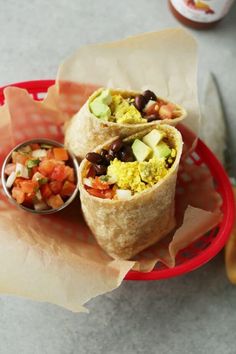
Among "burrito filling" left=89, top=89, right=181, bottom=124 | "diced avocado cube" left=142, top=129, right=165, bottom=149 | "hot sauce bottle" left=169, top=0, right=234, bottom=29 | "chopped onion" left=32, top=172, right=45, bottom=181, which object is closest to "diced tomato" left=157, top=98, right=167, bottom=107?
"burrito filling" left=89, top=89, right=181, bottom=124

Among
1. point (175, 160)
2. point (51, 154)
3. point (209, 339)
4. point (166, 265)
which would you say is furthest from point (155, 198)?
point (209, 339)

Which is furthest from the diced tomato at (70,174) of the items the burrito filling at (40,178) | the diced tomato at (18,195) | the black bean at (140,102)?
the black bean at (140,102)

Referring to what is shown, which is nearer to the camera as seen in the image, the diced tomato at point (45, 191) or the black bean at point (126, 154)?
the black bean at point (126, 154)

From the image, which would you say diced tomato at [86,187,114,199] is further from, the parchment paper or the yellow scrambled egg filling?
the parchment paper

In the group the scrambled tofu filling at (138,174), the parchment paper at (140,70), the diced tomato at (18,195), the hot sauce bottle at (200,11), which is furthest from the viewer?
the hot sauce bottle at (200,11)

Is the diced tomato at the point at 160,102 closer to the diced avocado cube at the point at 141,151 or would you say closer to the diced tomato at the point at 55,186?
the diced avocado cube at the point at 141,151

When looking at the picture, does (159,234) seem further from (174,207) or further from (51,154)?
(51,154)

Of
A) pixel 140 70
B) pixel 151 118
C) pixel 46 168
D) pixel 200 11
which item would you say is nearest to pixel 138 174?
pixel 151 118

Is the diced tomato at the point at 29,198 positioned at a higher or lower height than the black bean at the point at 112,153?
lower

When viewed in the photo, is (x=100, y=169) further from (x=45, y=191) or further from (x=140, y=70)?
(x=140, y=70)
